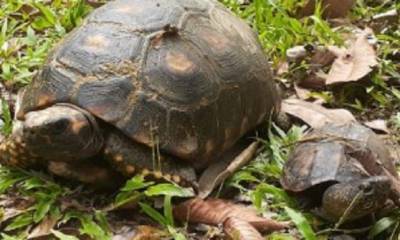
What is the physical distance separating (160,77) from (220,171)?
535 mm

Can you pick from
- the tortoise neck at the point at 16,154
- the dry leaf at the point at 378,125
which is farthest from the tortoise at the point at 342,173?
the tortoise neck at the point at 16,154

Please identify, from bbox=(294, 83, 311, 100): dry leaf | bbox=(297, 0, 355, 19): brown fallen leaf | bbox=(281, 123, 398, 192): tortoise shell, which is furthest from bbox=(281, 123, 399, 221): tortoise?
bbox=(297, 0, 355, 19): brown fallen leaf

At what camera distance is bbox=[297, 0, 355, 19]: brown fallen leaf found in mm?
5129

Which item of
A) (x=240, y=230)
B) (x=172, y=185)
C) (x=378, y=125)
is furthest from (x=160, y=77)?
(x=378, y=125)

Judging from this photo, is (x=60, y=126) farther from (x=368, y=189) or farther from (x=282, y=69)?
(x=282, y=69)

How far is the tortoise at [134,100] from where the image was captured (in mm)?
3137

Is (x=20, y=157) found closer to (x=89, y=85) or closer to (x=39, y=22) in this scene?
(x=89, y=85)

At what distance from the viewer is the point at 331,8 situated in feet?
17.0

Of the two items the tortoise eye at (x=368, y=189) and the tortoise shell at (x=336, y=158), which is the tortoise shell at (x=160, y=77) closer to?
the tortoise shell at (x=336, y=158)

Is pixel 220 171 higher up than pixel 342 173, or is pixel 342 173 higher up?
pixel 342 173

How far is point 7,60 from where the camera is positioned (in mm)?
4352

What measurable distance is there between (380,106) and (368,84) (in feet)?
0.51

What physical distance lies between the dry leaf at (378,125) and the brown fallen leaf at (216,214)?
1.03m

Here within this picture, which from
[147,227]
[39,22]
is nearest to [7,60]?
[39,22]
